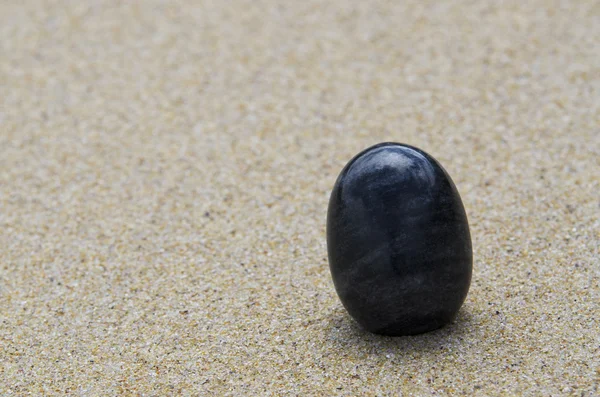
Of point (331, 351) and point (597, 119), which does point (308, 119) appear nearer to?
point (597, 119)

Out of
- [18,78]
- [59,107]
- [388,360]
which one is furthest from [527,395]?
[18,78]

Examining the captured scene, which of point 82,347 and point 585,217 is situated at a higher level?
point 82,347

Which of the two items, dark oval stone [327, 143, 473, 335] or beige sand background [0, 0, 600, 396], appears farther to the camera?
beige sand background [0, 0, 600, 396]

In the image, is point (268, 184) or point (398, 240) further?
point (268, 184)

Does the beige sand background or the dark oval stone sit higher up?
the dark oval stone

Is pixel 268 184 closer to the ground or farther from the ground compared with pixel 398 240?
closer to the ground
